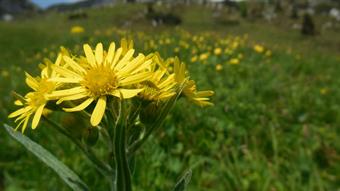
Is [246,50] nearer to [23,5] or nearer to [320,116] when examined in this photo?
[320,116]

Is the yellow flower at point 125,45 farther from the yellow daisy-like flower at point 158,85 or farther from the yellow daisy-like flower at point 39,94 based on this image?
the yellow daisy-like flower at point 39,94

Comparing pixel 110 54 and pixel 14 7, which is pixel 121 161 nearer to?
pixel 110 54

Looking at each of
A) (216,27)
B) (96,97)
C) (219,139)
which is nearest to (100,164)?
(96,97)

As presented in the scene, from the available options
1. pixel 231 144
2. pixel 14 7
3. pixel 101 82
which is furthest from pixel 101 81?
pixel 14 7

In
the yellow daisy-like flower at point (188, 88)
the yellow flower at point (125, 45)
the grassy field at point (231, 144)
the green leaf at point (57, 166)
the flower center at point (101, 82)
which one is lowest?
the grassy field at point (231, 144)

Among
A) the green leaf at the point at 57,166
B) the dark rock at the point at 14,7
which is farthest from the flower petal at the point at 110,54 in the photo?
the dark rock at the point at 14,7

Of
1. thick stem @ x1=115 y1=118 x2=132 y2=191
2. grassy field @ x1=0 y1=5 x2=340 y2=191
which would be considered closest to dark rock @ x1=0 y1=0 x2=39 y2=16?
grassy field @ x1=0 y1=5 x2=340 y2=191

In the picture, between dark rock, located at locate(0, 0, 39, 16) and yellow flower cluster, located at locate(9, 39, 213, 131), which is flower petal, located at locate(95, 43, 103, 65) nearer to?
yellow flower cluster, located at locate(9, 39, 213, 131)
